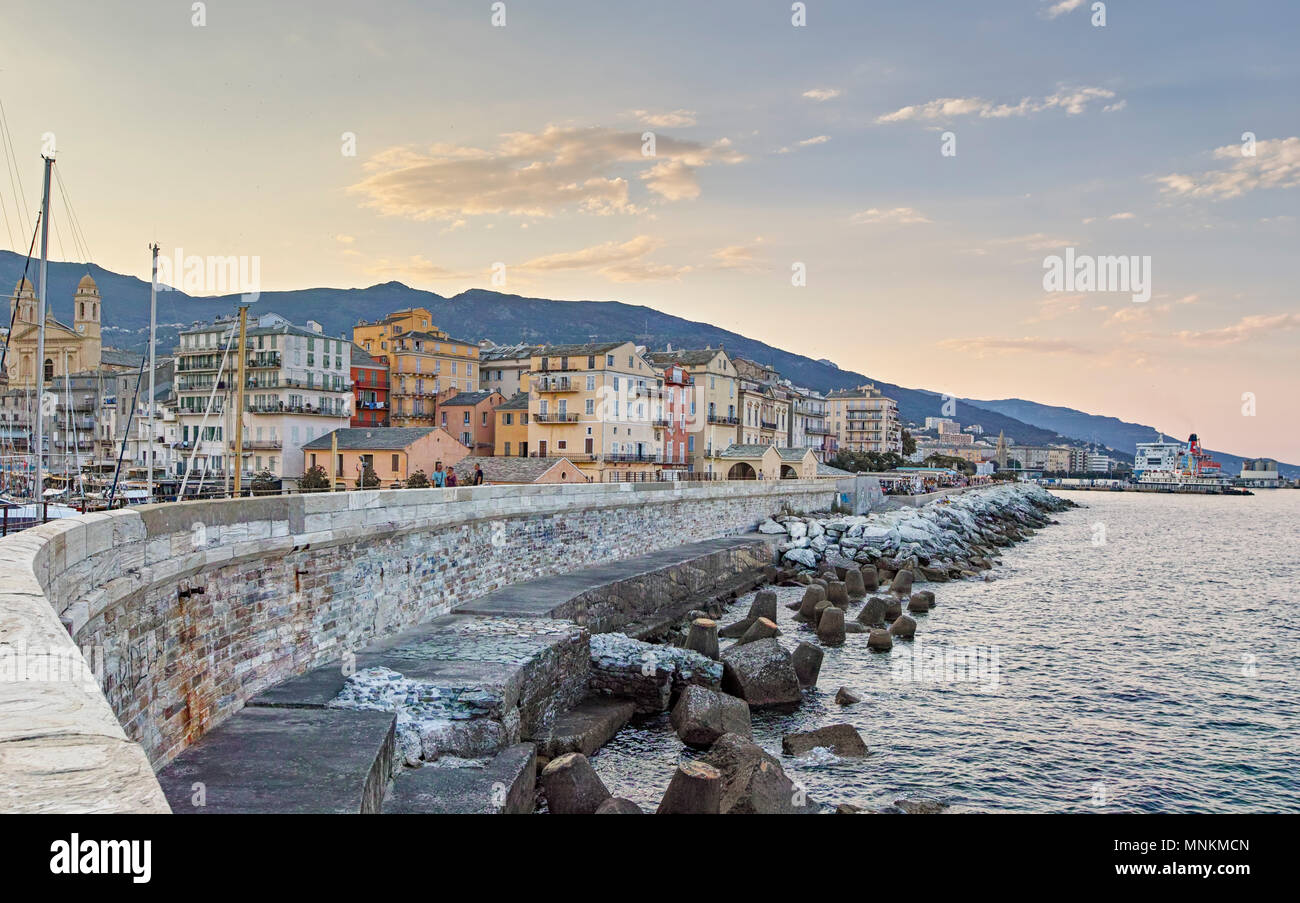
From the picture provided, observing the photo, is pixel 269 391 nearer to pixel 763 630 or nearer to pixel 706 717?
pixel 763 630

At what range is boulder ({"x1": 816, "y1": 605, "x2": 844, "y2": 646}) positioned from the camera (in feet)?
76.9

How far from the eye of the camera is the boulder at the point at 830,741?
14.6 meters

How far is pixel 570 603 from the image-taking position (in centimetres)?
1912

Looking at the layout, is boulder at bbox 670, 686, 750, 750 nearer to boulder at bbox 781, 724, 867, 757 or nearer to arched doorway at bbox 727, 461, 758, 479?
boulder at bbox 781, 724, 867, 757

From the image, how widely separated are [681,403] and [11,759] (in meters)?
67.2

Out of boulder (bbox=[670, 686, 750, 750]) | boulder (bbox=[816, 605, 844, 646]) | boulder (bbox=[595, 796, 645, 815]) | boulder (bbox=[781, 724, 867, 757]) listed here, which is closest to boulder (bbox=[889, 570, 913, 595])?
boulder (bbox=[816, 605, 844, 646])

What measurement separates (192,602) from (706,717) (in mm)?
8117

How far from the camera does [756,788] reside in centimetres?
1058

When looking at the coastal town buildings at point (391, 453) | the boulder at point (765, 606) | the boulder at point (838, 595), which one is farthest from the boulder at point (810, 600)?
the coastal town buildings at point (391, 453)

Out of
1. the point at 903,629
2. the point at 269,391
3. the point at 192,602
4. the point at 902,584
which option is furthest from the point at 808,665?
the point at 269,391

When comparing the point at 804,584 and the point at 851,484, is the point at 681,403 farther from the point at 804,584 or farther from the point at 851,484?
the point at 804,584

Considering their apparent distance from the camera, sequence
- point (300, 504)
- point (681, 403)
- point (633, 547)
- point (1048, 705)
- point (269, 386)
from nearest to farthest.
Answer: point (300, 504), point (1048, 705), point (633, 547), point (269, 386), point (681, 403)

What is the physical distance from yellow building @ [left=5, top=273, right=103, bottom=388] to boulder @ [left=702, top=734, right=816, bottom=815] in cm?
7072
